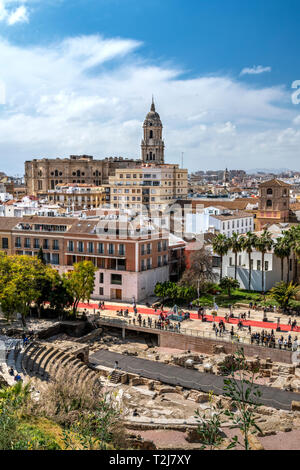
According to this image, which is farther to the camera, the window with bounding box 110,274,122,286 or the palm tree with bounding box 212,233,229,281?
the palm tree with bounding box 212,233,229,281

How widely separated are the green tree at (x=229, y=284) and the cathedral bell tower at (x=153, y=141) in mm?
78238

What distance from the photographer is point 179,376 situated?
33094mm

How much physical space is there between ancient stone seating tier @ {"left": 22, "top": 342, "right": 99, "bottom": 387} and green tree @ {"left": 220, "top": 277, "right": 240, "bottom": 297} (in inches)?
777

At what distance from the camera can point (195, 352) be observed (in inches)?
1534

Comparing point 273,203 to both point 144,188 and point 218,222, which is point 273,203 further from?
point 144,188

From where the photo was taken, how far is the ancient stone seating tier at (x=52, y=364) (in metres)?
29.8

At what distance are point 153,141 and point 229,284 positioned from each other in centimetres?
8103

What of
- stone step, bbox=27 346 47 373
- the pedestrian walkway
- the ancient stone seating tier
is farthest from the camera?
stone step, bbox=27 346 47 373

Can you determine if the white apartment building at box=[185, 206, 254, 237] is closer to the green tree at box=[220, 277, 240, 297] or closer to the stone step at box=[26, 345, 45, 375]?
the green tree at box=[220, 277, 240, 297]

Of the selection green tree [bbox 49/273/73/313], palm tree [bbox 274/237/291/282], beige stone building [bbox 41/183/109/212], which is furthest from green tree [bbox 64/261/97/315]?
beige stone building [bbox 41/183/109/212]

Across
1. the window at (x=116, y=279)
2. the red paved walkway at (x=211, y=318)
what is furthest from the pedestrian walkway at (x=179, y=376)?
the window at (x=116, y=279)

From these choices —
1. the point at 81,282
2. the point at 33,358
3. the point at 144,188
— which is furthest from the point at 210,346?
the point at 144,188

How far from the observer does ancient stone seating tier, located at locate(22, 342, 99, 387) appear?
29797 millimetres
